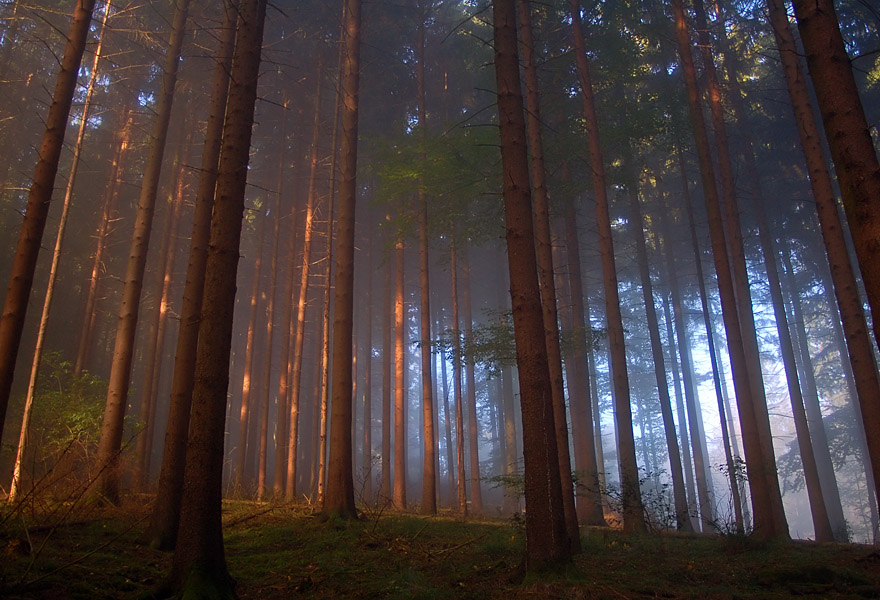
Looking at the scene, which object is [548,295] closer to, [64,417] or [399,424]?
[399,424]

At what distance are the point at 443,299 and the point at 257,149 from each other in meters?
15.7

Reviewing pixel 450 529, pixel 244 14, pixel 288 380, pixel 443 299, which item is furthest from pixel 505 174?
pixel 443 299

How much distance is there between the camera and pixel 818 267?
24688 mm

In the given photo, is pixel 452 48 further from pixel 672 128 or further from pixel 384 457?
pixel 384 457

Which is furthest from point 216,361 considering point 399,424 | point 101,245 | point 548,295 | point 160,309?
point 101,245

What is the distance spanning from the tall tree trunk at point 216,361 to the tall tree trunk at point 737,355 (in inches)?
439

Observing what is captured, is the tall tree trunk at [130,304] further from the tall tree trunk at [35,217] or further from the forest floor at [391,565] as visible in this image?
the tall tree trunk at [35,217]

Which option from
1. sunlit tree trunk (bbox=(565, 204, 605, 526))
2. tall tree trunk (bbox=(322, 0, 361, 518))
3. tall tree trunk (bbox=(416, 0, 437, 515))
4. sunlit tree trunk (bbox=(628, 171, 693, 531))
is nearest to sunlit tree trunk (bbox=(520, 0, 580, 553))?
tall tree trunk (bbox=(322, 0, 361, 518))

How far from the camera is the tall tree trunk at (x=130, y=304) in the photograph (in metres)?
9.70

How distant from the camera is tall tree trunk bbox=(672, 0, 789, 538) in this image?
11.3 metres

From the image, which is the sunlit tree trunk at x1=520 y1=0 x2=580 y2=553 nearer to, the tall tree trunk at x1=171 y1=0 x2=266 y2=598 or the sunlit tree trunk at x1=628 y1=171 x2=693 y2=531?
the tall tree trunk at x1=171 y1=0 x2=266 y2=598

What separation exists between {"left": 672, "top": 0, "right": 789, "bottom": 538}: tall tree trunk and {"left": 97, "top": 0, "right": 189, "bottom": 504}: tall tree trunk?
1313 centimetres

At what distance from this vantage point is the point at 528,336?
6.56m

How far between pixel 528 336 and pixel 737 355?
8852 millimetres
